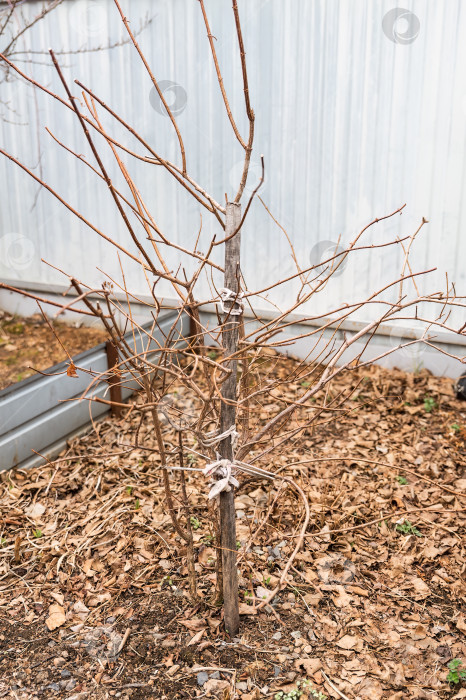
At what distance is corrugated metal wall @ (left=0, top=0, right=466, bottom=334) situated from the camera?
471cm

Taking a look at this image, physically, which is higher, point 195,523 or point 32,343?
point 32,343

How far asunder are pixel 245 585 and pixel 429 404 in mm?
2515

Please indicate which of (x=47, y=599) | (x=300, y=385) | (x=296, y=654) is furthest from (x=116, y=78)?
(x=296, y=654)

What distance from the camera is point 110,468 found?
3.97m

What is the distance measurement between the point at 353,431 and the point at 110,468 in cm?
174

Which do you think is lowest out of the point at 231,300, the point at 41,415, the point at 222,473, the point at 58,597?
the point at 58,597

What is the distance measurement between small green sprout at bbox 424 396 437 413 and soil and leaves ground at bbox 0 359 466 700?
0.54 m

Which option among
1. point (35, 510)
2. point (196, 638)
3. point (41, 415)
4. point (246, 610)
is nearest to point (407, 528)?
point (246, 610)

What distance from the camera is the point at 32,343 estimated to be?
6.09 metres

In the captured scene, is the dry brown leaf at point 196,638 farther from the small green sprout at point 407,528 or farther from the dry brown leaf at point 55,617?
the small green sprout at point 407,528

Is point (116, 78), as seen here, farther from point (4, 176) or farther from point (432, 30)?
point (432, 30)

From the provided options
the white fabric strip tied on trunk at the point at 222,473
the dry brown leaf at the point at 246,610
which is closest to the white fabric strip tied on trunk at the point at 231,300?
the white fabric strip tied on trunk at the point at 222,473

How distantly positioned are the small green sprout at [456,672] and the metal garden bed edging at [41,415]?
2176 millimetres

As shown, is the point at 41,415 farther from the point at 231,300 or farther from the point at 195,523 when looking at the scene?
the point at 231,300
